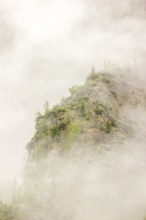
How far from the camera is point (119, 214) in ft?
406

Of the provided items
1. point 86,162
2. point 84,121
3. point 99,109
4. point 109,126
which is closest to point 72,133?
point 84,121

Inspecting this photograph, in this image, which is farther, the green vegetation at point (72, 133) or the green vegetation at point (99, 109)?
the green vegetation at point (99, 109)

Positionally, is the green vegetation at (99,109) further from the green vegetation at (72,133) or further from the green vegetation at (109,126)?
the green vegetation at (72,133)

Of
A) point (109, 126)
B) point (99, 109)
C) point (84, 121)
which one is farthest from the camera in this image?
point (99, 109)

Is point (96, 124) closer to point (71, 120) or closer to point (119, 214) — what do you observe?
point (71, 120)

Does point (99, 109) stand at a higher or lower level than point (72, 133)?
higher

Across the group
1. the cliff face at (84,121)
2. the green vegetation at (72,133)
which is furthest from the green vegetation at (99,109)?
the green vegetation at (72,133)

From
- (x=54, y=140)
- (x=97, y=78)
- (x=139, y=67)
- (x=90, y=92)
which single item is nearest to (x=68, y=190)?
(x=54, y=140)

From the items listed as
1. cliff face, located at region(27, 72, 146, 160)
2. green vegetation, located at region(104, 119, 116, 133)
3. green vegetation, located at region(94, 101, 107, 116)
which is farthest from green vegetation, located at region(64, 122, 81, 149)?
green vegetation, located at region(94, 101, 107, 116)

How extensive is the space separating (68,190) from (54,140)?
18.7 metres

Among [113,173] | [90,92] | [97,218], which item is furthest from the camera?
[90,92]

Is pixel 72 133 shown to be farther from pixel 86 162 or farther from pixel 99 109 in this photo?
pixel 99 109

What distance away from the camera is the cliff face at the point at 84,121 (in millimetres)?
136250

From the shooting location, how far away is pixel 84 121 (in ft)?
456
